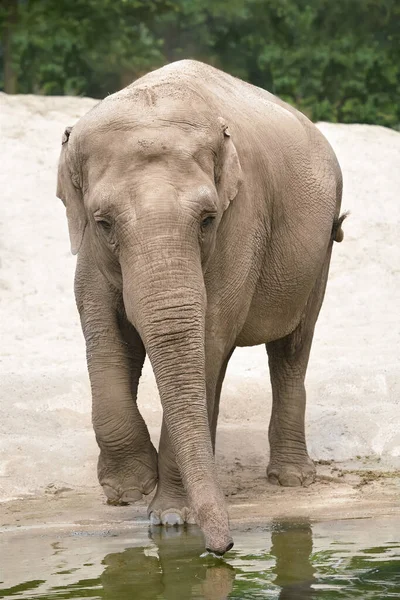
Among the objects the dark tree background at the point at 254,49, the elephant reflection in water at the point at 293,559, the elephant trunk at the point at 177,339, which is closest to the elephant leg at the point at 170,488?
the elephant reflection in water at the point at 293,559

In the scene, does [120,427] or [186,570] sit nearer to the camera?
[186,570]

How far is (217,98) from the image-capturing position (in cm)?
764

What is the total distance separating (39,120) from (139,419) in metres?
11.4

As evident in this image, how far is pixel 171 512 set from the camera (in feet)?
23.9

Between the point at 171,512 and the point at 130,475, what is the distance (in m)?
0.34

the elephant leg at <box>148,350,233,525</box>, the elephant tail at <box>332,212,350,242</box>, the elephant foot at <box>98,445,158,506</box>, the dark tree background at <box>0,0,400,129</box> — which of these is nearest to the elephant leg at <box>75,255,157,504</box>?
the elephant foot at <box>98,445,158,506</box>

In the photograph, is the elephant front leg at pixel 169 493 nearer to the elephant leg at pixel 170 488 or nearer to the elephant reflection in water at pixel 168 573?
the elephant leg at pixel 170 488

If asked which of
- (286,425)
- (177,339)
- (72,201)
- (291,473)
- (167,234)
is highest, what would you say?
(72,201)

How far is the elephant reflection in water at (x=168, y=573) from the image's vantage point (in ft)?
19.5

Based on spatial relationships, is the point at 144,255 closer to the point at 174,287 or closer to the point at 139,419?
the point at 174,287

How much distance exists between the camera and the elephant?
21.0 feet

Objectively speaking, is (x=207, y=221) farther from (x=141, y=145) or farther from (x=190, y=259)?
(x=141, y=145)

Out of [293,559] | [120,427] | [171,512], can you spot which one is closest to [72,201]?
[120,427]

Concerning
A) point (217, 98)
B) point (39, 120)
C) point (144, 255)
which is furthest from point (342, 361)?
point (39, 120)
